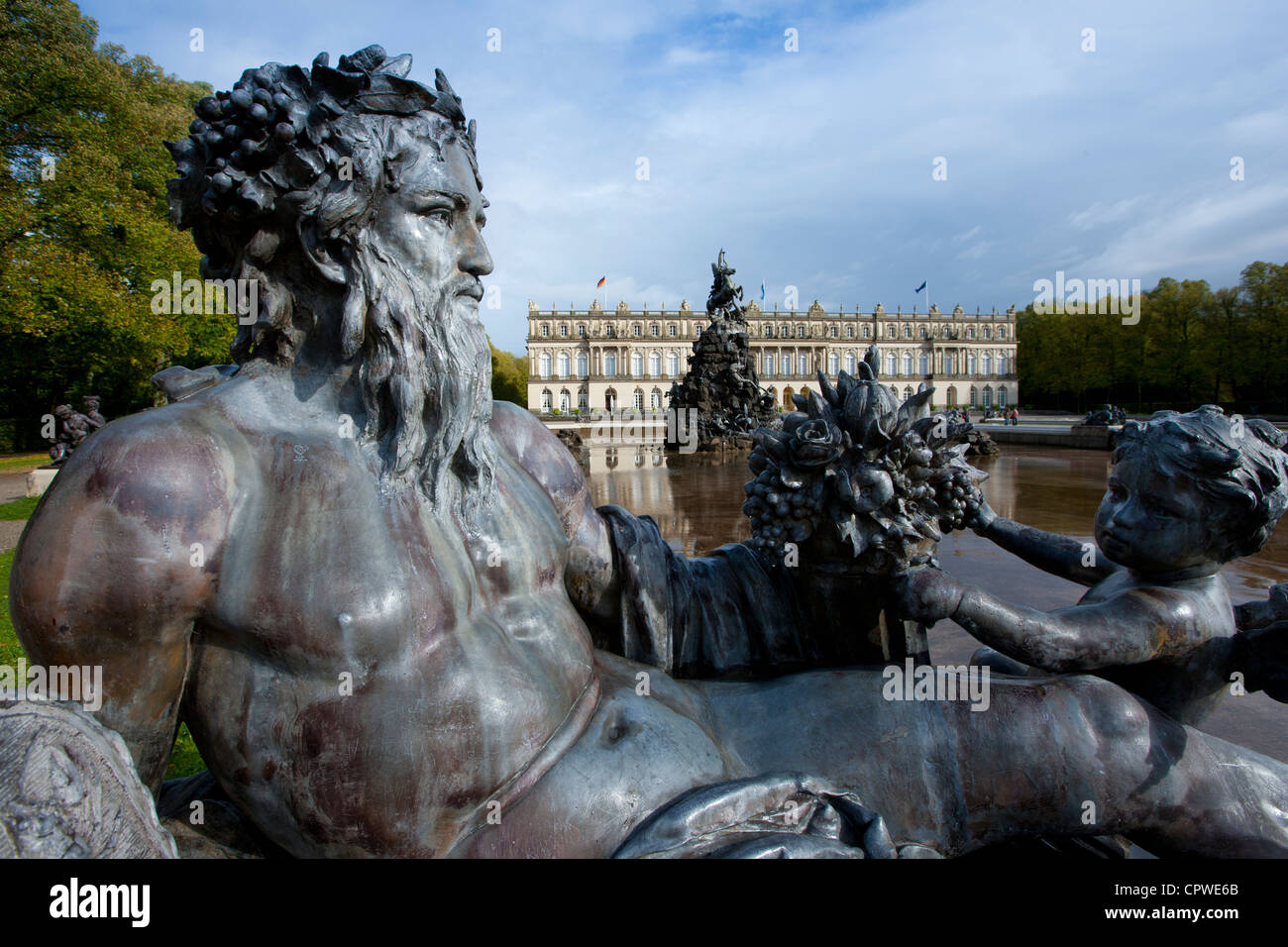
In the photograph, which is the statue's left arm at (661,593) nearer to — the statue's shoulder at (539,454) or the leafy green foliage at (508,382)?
the statue's shoulder at (539,454)

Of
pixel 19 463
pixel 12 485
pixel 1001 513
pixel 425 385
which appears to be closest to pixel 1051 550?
pixel 425 385

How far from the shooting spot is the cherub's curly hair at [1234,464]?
165 cm

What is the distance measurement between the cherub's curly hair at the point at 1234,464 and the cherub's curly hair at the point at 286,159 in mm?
1795

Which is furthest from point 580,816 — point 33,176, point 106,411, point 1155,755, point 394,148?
point 106,411

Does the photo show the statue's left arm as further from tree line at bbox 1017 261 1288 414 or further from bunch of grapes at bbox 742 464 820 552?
tree line at bbox 1017 261 1288 414

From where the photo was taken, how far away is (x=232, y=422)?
1.38 meters

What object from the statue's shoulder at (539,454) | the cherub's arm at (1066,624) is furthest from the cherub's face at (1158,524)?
the statue's shoulder at (539,454)

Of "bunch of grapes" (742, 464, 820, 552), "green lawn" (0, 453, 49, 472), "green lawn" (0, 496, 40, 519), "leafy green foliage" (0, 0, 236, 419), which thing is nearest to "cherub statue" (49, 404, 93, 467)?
"green lawn" (0, 496, 40, 519)

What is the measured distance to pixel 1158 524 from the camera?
5.61ft

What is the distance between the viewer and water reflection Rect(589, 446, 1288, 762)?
2707 mm

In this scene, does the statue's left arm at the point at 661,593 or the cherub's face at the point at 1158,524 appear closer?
the cherub's face at the point at 1158,524

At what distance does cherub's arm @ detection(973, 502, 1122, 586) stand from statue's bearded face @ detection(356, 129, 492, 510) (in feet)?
4.38

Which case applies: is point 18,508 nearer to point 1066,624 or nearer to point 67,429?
point 67,429

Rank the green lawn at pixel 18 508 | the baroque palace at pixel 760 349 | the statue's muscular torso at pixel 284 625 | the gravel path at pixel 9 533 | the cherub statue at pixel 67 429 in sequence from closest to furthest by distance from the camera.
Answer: the statue's muscular torso at pixel 284 625 < the gravel path at pixel 9 533 < the green lawn at pixel 18 508 < the cherub statue at pixel 67 429 < the baroque palace at pixel 760 349
